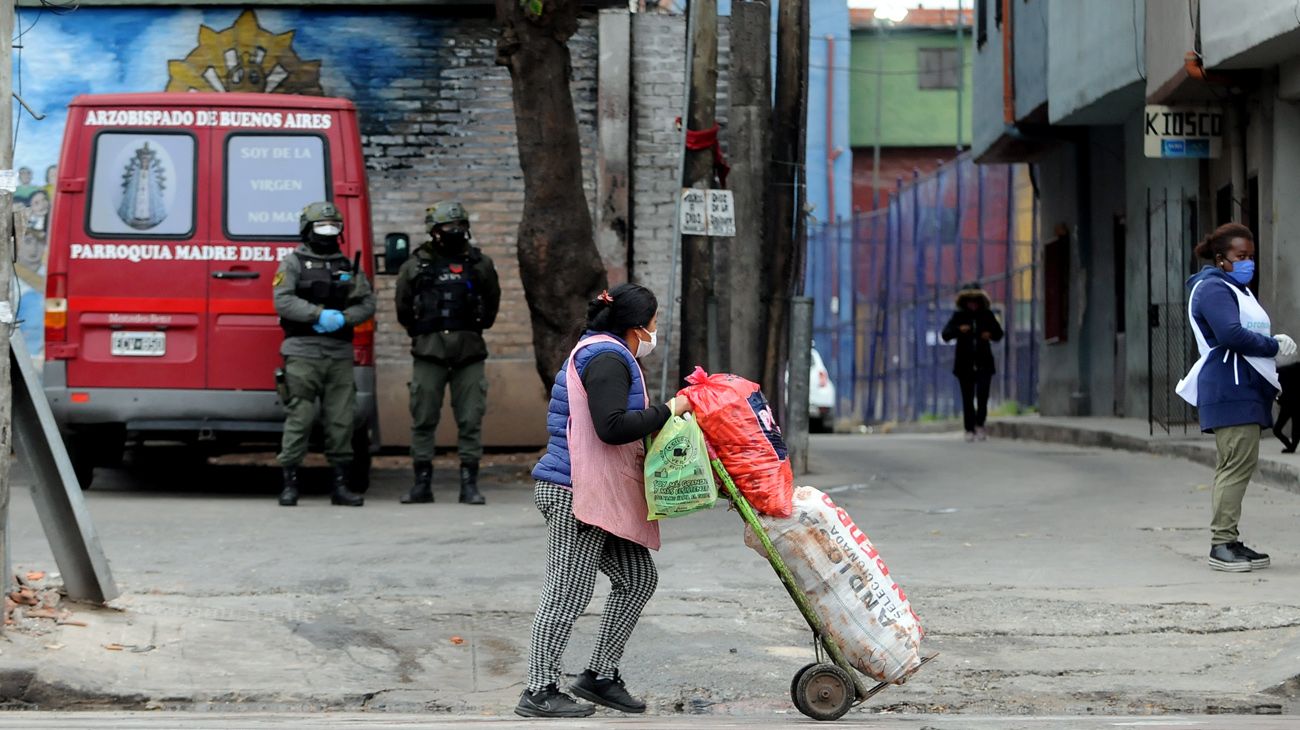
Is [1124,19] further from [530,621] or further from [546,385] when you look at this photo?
[530,621]

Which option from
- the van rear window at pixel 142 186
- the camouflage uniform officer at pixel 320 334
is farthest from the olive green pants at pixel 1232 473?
the van rear window at pixel 142 186

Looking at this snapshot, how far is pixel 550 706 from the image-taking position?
20.4ft

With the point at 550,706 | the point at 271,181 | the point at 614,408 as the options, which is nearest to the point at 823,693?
the point at 550,706

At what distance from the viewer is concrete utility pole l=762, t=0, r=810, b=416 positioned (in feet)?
48.8

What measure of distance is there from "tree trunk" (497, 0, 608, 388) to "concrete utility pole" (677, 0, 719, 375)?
91 cm

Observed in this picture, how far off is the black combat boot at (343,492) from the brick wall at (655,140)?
4.99 m

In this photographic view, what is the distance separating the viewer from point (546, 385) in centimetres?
1425

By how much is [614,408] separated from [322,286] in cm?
633

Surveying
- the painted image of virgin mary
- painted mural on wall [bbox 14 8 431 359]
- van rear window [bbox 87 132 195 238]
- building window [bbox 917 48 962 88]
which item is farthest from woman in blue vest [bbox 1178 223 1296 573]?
building window [bbox 917 48 962 88]

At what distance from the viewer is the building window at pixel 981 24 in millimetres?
24922

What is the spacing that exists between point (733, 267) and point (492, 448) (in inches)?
137

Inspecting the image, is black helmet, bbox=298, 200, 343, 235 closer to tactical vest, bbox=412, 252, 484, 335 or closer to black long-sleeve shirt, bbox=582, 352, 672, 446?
tactical vest, bbox=412, 252, 484, 335

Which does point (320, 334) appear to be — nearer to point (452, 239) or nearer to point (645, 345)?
point (452, 239)

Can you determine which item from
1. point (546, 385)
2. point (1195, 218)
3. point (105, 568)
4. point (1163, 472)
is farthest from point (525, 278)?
point (1195, 218)
